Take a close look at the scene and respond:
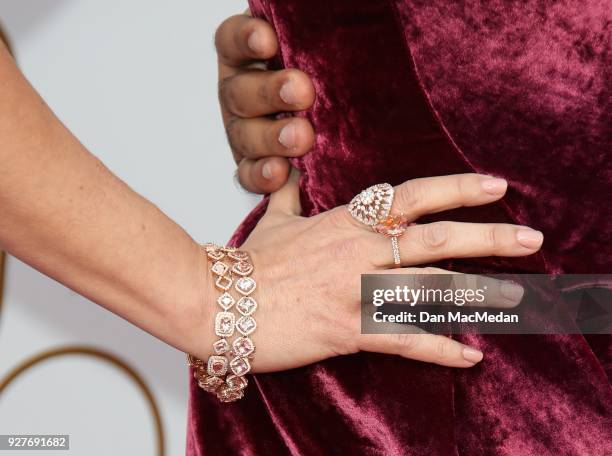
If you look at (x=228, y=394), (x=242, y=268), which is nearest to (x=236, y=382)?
(x=228, y=394)

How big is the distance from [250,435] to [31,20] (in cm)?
104

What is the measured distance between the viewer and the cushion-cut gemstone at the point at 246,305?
832 millimetres

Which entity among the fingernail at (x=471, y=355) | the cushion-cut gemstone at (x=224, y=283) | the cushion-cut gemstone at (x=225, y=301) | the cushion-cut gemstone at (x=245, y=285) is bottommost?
the fingernail at (x=471, y=355)

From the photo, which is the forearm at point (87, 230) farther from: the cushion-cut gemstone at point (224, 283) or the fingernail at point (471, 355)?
the fingernail at point (471, 355)

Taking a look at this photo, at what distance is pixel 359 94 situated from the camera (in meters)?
0.81

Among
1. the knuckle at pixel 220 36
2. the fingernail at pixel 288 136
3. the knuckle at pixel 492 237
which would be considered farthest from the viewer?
the knuckle at pixel 220 36

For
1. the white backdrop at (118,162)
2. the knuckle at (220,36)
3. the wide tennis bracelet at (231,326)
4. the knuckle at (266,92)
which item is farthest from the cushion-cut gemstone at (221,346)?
the white backdrop at (118,162)

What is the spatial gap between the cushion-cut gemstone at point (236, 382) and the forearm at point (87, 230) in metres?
0.05

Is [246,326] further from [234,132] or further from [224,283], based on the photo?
[234,132]

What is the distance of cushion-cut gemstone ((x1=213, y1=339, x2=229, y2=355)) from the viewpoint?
83 centimetres

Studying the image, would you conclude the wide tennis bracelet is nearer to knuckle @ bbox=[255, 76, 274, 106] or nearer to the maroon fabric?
the maroon fabric

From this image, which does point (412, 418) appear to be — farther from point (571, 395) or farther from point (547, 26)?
point (547, 26)

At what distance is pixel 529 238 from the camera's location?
76 centimetres

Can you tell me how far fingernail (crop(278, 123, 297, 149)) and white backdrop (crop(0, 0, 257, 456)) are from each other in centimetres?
70
